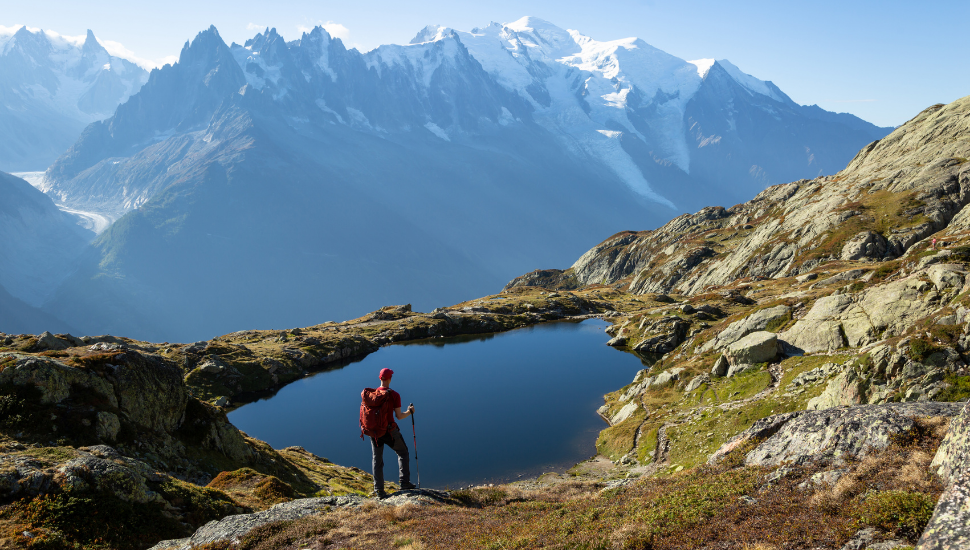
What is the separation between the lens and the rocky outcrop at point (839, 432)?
1506 centimetres

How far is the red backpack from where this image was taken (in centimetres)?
2155

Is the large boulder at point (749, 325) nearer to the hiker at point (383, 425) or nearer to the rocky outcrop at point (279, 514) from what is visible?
the rocky outcrop at point (279, 514)

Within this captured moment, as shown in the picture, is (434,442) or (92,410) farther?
(434,442)

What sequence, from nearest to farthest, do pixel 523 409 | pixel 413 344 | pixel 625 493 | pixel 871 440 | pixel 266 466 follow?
1. pixel 871 440
2. pixel 625 493
3. pixel 266 466
4. pixel 523 409
5. pixel 413 344

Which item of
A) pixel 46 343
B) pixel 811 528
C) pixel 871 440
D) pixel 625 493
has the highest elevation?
pixel 46 343

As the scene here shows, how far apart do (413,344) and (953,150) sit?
5508 inches

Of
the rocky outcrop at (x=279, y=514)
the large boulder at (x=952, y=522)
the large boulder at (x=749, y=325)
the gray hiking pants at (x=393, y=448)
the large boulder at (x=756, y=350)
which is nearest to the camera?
the large boulder at (x=952, y=522)

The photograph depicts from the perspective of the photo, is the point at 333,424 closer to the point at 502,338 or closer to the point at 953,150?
the point at 502,338

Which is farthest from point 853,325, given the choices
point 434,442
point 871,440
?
point 434,442

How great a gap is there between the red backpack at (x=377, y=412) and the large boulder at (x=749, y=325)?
44.7 metres

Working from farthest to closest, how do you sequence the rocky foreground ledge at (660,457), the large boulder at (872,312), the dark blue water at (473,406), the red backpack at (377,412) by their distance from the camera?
the dark blue water at (473,406) → the large boulder at (872,312) → the red backpack at (377,412) → the rocky foreground ledge at (660,457)

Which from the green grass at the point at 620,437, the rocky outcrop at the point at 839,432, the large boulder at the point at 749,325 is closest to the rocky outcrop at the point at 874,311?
the large boulder at the point at 749,325

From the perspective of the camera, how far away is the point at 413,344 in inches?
4577

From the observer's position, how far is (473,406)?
69.8 meters
